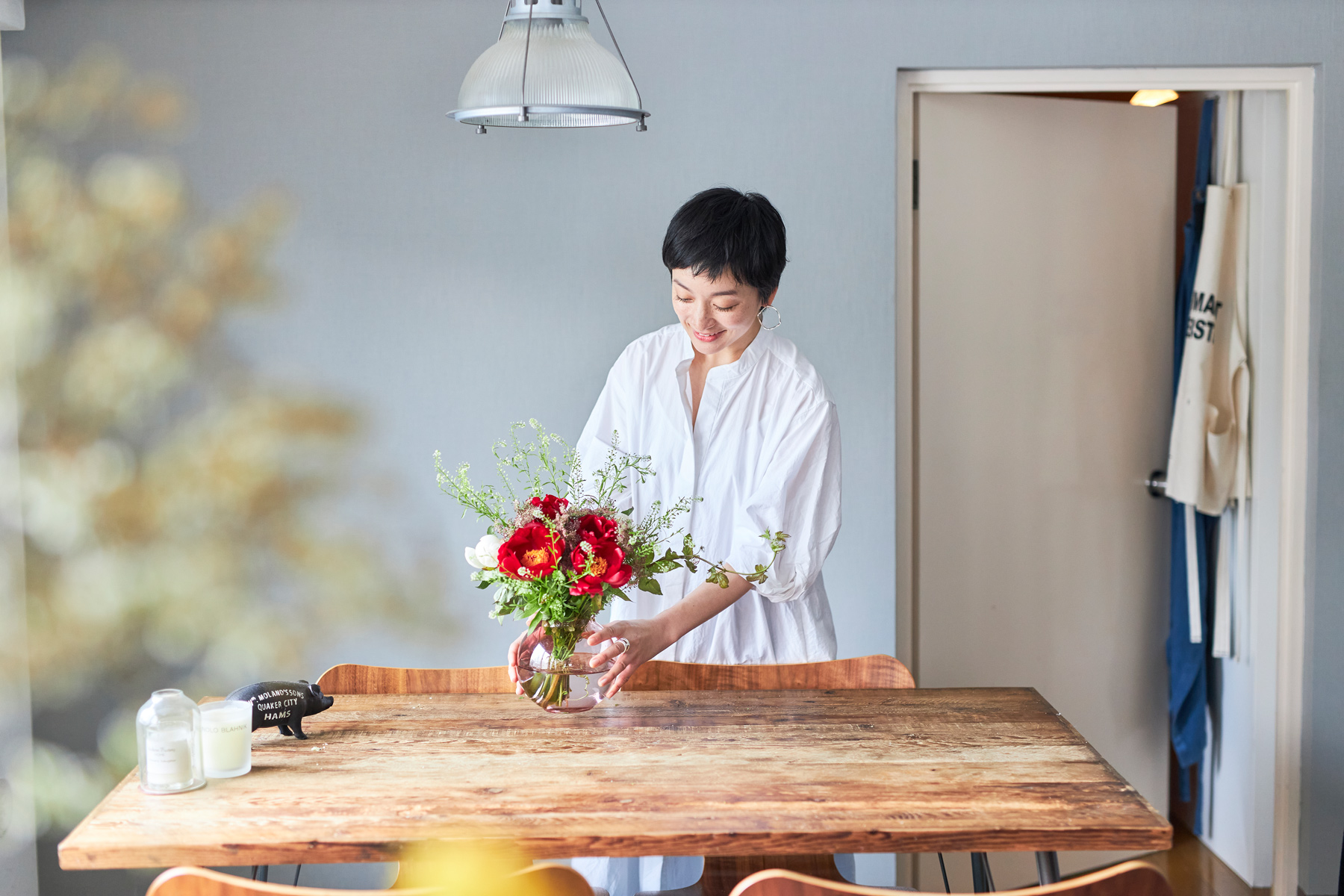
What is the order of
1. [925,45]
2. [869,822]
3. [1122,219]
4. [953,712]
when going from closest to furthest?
1. [869,822]
2. [953,712]
3. [925,45]
4. [1122,219]

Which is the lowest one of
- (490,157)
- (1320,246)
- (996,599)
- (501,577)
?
(996,599)

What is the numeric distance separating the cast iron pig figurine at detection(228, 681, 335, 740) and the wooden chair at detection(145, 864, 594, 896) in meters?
0.42

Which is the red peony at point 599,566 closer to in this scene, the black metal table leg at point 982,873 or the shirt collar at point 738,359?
the shirt collar at point 738,359

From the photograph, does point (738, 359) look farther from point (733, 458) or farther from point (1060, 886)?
point (1060, 886)

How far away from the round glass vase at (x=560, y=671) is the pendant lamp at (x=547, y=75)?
30.1 inches

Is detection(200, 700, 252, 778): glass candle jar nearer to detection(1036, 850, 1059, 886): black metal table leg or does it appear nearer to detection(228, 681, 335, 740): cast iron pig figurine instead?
detection(228, 681, 335, 740): cast iron pig figurine

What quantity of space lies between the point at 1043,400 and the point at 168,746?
2.41 metres

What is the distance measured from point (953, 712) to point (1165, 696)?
187 centimetres

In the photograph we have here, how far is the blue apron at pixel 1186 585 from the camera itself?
3.09 m

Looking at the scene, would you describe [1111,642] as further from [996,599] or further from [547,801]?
[547,801]

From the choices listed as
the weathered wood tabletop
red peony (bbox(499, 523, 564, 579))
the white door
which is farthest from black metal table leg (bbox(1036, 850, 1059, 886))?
the white door

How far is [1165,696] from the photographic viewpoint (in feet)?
Answer: 10.7

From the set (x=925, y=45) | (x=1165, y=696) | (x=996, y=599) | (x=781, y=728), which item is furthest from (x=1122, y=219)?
(x=781, y=728)

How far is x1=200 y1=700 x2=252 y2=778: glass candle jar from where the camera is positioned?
4.82 feet
